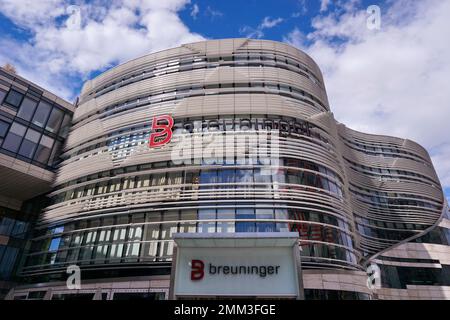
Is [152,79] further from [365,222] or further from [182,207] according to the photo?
[365,222]

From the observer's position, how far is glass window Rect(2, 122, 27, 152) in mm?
27630

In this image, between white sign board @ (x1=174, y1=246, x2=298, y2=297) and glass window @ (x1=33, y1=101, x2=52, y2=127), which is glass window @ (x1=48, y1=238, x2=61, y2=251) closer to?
glass window @ (x1=33, y1=101, x2=52, y2=127)

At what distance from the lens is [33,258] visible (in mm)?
26469

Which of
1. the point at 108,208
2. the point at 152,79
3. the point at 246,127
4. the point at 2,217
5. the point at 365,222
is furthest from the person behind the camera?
the point at 365,222

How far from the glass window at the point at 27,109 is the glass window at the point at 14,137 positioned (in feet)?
4.23

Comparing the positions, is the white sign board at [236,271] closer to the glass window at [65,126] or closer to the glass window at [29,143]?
the glass window at [29,143]

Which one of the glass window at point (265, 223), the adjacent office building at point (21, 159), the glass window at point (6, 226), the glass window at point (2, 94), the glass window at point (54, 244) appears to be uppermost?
the glass window at point (2, 94)

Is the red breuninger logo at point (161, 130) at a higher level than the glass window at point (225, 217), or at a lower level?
higher

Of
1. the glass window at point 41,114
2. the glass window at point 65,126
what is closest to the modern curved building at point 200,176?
the glass window at point 65,126

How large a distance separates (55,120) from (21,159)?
704cm

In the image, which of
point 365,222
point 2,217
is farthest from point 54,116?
point 365,222

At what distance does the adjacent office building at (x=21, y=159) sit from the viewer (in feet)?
90.1

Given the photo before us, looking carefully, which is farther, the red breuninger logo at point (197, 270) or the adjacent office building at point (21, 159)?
the adjacent office building at point (21, 159)
